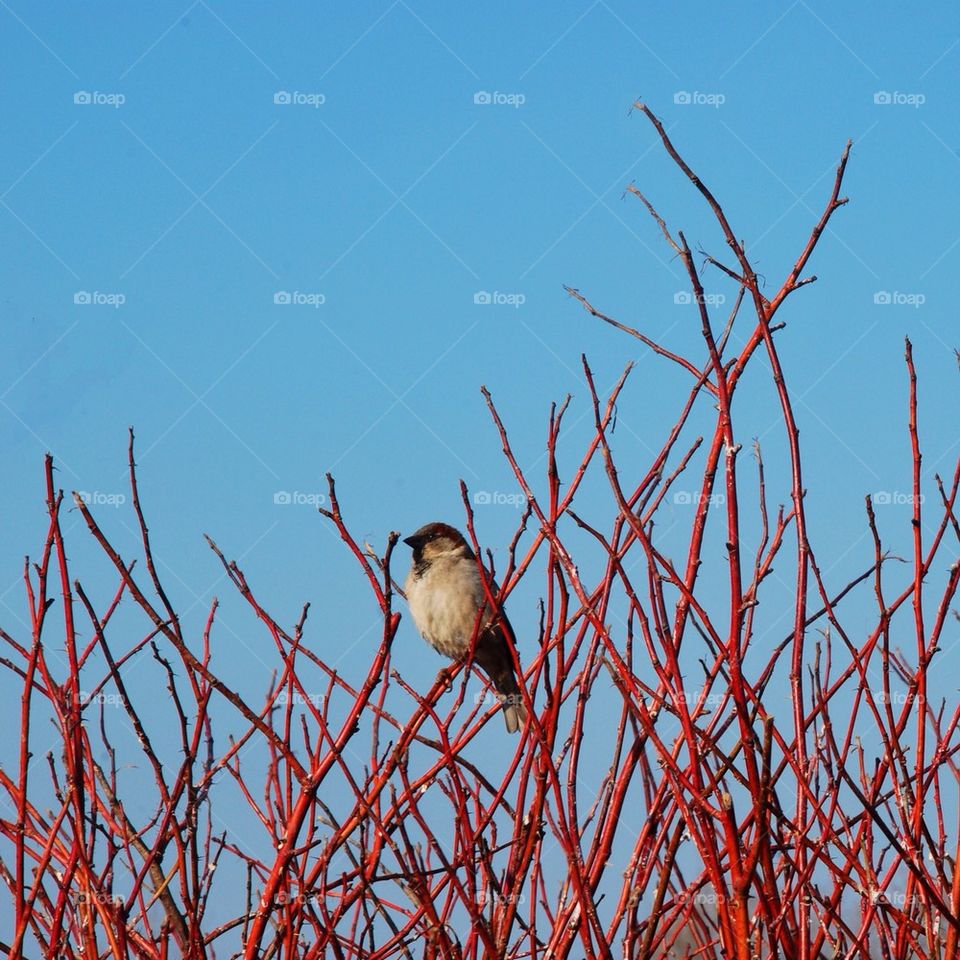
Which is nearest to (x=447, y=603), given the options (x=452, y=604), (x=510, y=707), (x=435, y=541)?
(x=452, y=604)

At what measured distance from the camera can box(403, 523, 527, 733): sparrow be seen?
4832 mm

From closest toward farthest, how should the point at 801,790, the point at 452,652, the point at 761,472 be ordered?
1. the point at 801,790
2. the point at 761,472
3. the point at 452,652

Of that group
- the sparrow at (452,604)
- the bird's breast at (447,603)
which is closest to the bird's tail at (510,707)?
the sparrow at (452,604)

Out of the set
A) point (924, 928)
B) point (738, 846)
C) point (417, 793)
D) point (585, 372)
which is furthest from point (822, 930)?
point (585, 372)

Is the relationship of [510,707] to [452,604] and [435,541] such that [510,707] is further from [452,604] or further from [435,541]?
[435,541]

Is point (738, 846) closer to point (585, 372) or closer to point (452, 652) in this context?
point (585, 372)

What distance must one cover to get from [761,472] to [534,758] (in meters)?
0.72

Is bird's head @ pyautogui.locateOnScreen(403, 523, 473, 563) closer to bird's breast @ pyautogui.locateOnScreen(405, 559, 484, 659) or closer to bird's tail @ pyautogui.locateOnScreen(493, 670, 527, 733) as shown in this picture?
bird's breast @ pyautogui.locateOnScreen(405, 559, 484, 659)

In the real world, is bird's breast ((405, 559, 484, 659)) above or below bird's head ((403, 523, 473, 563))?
below

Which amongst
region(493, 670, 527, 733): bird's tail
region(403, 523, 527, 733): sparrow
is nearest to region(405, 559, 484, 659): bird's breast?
region(403, 523, 527, 733): sparrow

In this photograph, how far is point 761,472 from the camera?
222 cm

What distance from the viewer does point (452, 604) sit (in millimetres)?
4855

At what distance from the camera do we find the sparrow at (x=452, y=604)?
4.83m

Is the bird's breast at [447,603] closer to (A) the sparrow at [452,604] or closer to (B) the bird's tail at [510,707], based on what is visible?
(A) the sparrow at [452,604]
